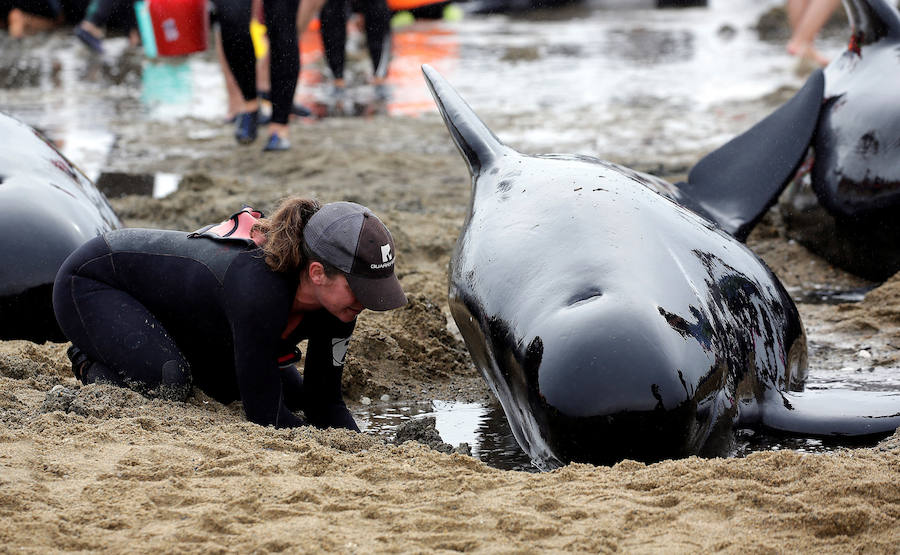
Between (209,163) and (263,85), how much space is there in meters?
2.59

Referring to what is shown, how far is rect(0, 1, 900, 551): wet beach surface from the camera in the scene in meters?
3.25

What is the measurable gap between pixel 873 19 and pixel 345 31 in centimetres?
771

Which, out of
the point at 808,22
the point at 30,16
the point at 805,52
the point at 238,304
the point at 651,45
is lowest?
the point at 651,45

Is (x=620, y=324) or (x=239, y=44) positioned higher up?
(x=620, y=324)

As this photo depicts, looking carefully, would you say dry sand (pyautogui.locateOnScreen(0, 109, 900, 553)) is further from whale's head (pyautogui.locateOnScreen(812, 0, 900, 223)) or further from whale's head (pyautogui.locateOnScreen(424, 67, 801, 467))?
whale's head (pyautogui.locateOnScreen(812, 0, 900, 223))

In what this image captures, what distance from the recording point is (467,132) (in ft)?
18.4

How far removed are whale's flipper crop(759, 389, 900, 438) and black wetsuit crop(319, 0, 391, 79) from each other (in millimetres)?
9563

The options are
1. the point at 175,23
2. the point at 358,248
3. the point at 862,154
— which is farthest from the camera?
the point at 175,23

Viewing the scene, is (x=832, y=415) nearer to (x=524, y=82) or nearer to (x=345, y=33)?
(x=345, y=33)

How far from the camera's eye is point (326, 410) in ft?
15.3

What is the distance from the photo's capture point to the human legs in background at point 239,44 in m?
9.74

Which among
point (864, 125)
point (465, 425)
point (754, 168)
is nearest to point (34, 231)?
point (465, 425)

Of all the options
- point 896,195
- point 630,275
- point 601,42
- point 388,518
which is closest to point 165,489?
point 388,518

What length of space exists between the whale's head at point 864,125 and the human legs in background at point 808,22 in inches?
253
